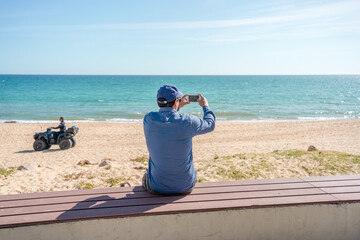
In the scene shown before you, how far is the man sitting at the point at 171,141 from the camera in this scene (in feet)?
7.59

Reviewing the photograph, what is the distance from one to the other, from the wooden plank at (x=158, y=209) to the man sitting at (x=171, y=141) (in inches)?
8.7

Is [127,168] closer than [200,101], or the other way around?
[200,101]

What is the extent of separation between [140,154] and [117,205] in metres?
7.98

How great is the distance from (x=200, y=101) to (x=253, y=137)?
11808mm

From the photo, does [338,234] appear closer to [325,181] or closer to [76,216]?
[325,181]

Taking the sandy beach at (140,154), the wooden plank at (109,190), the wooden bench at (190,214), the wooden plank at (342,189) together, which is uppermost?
the wooden plank at (109,190)

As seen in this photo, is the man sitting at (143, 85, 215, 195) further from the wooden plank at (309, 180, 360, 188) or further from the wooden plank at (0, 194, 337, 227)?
the wooden plank at (309, 180, 360, 188)

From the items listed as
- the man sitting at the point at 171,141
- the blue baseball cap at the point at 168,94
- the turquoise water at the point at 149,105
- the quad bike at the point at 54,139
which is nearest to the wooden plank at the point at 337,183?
the man sitting at the point at 171,141

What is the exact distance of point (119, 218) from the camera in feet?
7.43

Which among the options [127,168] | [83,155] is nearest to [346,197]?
[127,168]

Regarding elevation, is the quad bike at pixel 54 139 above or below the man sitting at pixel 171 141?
below

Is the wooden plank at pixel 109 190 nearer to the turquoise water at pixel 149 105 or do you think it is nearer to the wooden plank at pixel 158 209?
the wooden plank at pixel 158 209

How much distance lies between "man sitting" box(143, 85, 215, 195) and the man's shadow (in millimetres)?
99

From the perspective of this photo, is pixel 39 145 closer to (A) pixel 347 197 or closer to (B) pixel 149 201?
(B) pixel 149 201
